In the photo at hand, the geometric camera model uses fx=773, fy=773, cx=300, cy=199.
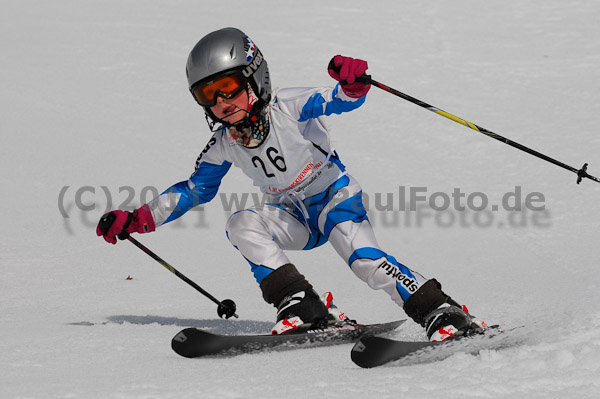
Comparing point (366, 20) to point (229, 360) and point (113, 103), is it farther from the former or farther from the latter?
point (229, 360)

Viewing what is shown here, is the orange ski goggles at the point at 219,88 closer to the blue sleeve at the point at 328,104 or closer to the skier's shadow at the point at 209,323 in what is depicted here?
the blue sleeve at the point at 328,104

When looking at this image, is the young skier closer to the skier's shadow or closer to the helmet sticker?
the helmet sticker

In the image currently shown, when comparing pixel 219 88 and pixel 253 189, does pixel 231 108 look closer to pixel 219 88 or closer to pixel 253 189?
pixel 219 88

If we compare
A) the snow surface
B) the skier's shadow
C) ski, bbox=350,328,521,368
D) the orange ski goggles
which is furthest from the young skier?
the skier's shadow

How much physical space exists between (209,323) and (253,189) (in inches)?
146

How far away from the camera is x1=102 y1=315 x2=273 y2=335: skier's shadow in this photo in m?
4.85

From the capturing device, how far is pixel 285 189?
14.9ft

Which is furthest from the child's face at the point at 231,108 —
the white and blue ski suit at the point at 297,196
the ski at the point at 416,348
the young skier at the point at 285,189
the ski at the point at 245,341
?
the ski at the point at 416,348

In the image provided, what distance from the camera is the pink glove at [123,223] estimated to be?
466 centimetres

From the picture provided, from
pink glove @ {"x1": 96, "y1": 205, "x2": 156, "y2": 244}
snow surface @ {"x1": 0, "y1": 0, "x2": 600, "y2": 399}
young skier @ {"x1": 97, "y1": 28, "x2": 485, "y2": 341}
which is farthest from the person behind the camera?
pink glove @ {"x1": 96, "y1": 205, "x2": 156, "y2": 244}

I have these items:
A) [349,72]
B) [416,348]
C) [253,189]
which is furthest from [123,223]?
[253,189]

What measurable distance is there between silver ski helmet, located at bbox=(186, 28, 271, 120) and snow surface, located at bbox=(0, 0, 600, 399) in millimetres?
1462

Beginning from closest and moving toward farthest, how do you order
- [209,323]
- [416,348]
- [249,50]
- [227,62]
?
1. [416,348]
2. [227,62]
3. [249,50]
4. [209,323]

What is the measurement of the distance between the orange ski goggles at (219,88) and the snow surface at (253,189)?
4.48 feet
